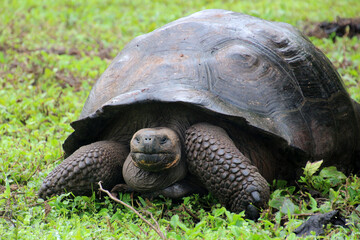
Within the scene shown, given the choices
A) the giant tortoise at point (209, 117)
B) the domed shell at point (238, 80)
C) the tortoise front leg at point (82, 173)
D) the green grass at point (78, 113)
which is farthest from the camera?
the tortoise front leg at point (82, 173)

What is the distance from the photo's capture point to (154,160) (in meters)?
3.37

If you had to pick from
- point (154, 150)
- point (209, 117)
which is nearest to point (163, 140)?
point (154, 150)

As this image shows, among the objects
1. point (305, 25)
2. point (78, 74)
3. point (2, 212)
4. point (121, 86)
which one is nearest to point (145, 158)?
point (121, 86)

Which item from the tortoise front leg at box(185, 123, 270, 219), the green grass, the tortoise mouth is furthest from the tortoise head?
the green grass

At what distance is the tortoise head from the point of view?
131 inches

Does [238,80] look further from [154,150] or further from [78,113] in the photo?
[78,113]

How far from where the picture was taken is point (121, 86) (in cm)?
382

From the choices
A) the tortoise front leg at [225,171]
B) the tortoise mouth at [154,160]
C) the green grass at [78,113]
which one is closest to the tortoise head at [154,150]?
the tortoise mouth at [154,160]

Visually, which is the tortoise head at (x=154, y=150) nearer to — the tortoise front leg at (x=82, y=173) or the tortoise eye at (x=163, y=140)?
the tortoise eye at (x=163, y=140)

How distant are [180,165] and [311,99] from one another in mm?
1154

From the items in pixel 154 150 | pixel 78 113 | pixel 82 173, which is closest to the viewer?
pixel 154 150

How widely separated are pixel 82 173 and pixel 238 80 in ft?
4.16

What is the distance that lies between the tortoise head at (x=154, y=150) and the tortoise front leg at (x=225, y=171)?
15 cm

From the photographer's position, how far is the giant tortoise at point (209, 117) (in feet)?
11.2
